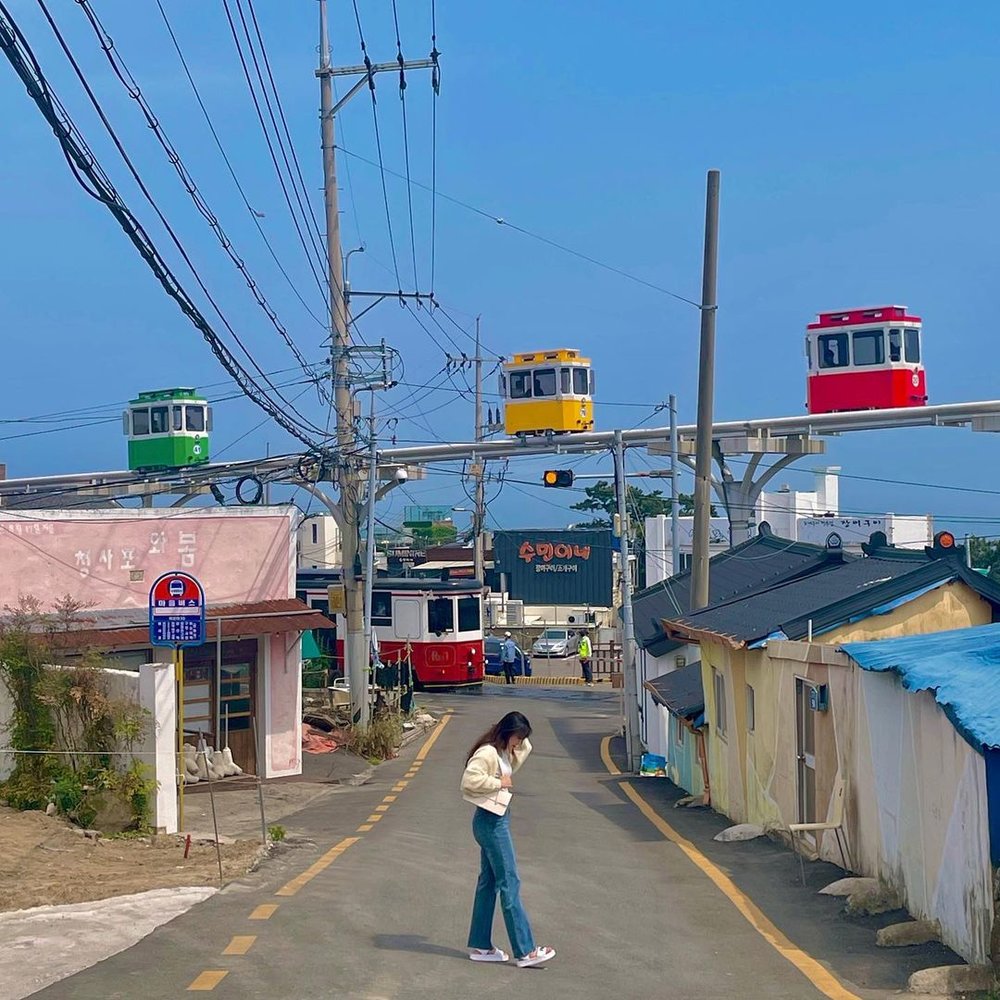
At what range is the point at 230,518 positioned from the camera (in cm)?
2434

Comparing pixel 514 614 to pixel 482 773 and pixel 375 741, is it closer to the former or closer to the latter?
pixel 375 741

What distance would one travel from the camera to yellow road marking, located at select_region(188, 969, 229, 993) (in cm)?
741

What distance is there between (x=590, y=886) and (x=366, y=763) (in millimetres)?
17012

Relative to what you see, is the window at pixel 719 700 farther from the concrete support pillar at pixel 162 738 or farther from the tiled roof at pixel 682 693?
the concrete support pillar at pixel 162 738

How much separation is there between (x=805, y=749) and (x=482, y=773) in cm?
595

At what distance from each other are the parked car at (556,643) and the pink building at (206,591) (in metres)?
39.4

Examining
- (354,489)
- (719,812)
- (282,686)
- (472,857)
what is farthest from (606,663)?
(472,857)

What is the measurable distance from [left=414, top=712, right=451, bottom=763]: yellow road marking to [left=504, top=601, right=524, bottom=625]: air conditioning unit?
32967 mm

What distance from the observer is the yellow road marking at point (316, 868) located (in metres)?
10.7

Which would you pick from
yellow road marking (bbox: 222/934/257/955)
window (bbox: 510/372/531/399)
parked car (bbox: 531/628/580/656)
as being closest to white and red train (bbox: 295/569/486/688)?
window (bbox: 510/372/531/399)

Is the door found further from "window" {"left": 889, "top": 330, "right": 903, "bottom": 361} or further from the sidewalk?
"window" {"left": 889, "top": 330, "right": 903, "bottom": 361}

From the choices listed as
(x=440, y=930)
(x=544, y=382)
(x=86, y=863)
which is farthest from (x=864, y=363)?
(x=440, y=930)

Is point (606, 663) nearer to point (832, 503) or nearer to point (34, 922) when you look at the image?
point (832, 503)

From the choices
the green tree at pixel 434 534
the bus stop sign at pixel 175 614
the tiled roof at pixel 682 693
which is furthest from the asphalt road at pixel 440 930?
the green tree at pixel 434 534
